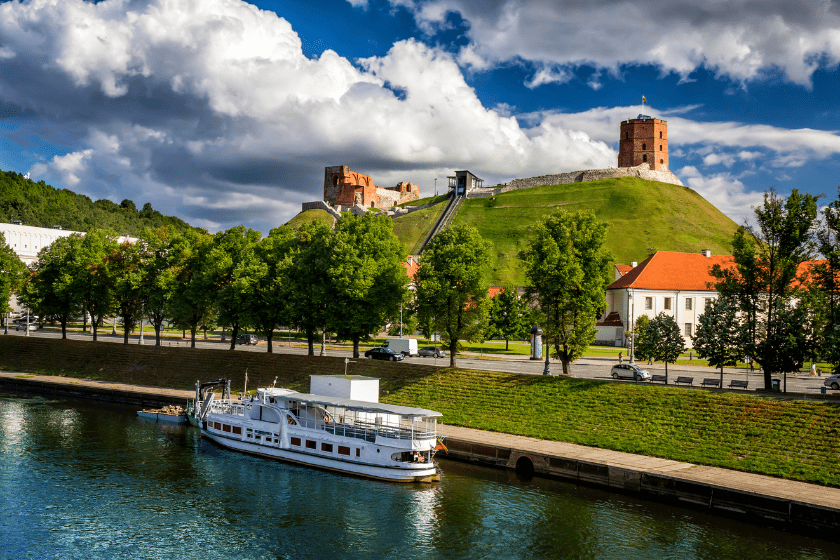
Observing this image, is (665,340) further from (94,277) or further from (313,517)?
(94,277)

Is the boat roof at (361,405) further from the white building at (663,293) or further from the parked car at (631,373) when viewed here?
the white building at (663,293)

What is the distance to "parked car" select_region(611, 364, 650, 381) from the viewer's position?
55281mm

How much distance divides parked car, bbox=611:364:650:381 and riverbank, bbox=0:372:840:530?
59.6 feet

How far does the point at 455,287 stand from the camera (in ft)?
189

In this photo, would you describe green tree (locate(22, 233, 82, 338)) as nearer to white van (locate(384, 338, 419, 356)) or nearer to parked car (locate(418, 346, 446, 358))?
white van (locate(384, 338, 419, 356))

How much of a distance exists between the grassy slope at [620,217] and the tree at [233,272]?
65.8 meters

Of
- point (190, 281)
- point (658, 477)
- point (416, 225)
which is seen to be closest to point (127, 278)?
point (190, 281)

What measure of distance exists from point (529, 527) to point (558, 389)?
19330 millimetres

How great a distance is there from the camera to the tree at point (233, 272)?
218ft

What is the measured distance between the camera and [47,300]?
8306 centimetres

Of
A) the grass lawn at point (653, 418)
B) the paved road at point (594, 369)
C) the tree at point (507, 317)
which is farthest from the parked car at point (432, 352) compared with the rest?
the grass lawn at point (653, 418)

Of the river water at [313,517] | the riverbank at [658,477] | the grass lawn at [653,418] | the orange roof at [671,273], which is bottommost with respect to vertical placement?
the river water at [313,517]

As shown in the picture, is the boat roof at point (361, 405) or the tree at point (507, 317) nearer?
the boat roof at point (361, 405)

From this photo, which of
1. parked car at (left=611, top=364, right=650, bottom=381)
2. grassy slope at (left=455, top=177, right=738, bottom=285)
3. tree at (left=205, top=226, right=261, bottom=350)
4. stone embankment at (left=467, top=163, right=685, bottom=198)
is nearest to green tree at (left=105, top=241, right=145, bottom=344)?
tree at (left=205, top=226, right=261, bottom=350)
